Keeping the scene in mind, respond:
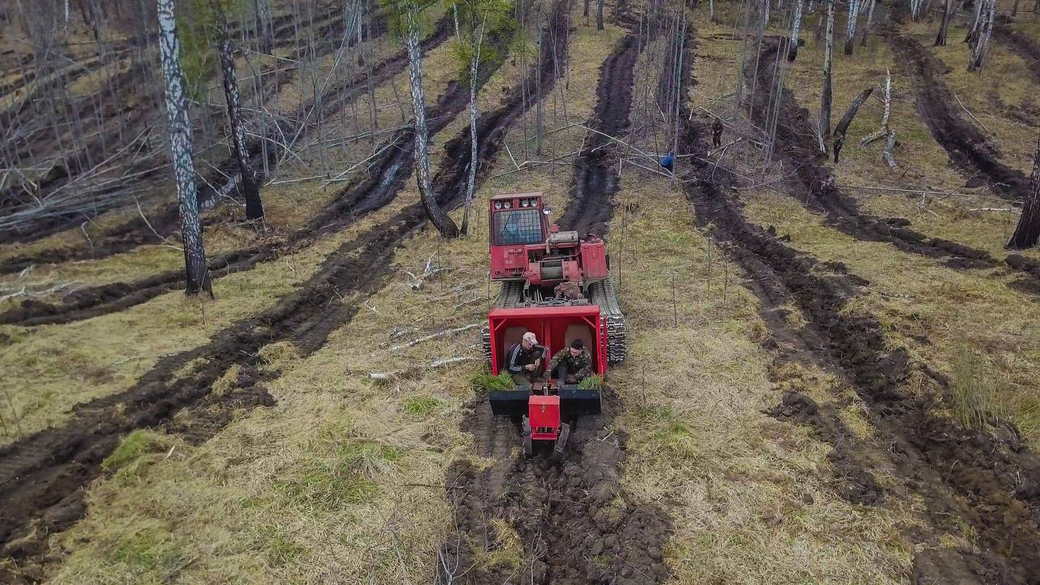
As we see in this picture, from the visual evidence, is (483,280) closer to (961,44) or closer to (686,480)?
(686,480)

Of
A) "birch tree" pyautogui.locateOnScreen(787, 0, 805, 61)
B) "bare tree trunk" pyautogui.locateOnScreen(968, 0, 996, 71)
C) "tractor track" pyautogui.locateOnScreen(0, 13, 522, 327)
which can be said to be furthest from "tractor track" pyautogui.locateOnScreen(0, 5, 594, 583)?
"bare tree trunk" pyautogui.locateOnScreen(968, 0, 996, 71)

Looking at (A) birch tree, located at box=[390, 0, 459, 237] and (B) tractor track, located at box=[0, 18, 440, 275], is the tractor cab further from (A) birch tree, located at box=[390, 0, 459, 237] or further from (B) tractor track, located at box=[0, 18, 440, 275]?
(B) tractor track, located at box=[0, 18, 440, 275]

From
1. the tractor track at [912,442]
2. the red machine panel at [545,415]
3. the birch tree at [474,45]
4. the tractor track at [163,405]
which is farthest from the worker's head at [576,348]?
the birch tree at [474,45]

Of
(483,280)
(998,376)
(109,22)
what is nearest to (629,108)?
(483,280)

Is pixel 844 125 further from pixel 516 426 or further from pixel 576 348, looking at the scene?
pixel 516 426

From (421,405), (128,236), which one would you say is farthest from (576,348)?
(128,236)

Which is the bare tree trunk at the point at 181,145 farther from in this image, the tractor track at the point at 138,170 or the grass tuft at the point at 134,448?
the grass tuft at the point at 134,448
